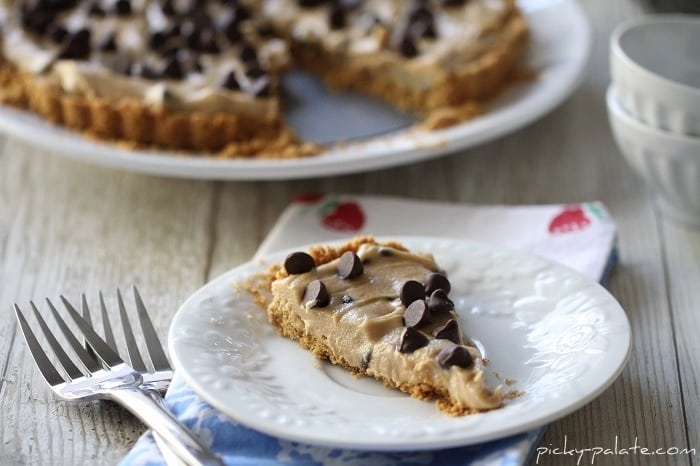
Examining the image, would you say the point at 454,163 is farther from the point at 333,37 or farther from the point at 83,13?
the point at 83,13

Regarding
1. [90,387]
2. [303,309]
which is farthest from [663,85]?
[90,387]

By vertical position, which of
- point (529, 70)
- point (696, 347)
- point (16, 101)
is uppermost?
point (16, 101)

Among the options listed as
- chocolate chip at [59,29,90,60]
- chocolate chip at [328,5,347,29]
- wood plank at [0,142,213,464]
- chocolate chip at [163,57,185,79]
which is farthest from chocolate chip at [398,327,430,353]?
chocolate chip at [328,5,347,29]

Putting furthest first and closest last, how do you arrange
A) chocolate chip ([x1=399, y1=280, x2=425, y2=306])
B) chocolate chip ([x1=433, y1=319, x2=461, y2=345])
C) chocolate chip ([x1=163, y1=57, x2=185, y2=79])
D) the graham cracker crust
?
chocolate chip ([x1=163, y1=57, x2=185, y2=79]), the graham cracker crust, chocolate chip ([x1=399, y1=280, x2=425, y2=306]), chocolate chip ([x1=433, y1=319, x2=461, y2=345])

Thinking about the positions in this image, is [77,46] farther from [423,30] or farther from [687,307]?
[687,307]

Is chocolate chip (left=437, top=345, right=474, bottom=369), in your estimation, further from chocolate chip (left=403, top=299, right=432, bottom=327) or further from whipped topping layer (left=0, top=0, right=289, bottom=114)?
whipped topping layer (left=0, top=0, right=289, bottom=114)

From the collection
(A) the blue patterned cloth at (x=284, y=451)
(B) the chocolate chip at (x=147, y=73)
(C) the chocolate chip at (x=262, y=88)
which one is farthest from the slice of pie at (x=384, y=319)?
(B) the chocolate chip at (x=147, y=73)
